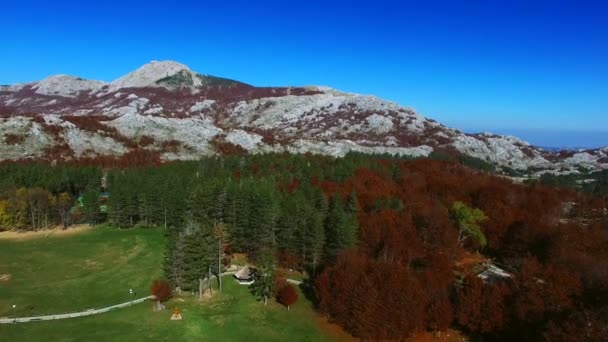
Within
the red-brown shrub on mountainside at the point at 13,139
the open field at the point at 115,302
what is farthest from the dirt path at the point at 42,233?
the red-brown shrub on mountainside at the point at 13,139

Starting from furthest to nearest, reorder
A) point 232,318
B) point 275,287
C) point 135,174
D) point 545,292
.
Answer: point 135,174, point 275,287, point 232,318, point 545,292

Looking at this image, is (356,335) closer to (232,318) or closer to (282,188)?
(232,318)

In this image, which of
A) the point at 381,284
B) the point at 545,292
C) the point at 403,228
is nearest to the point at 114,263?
the point at 381,284

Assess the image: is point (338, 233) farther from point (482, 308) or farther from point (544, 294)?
point (544, 294)

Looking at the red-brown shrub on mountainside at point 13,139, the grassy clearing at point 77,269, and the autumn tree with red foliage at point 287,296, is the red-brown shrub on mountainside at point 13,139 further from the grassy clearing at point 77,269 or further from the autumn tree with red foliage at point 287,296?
the autumn tree with red foliage at point 287,296

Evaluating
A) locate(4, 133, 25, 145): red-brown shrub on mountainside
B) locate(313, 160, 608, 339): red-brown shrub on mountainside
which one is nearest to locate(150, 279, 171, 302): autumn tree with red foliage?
locate(313, 160, 608, 339): red-brown shrub on mountainside
